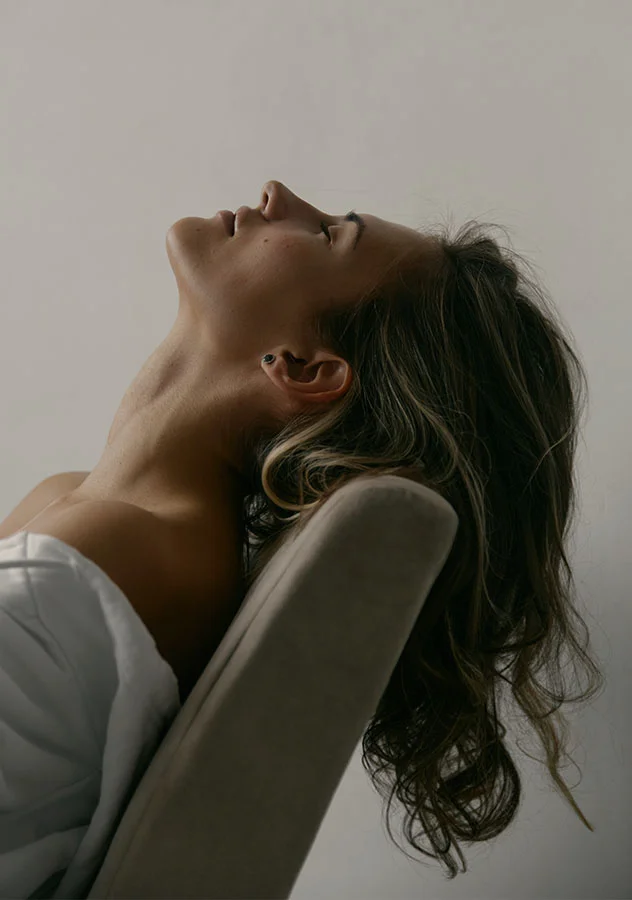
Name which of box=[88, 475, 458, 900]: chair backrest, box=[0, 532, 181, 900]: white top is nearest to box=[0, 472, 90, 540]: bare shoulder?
box=[0, 532, 181, 900]: white top

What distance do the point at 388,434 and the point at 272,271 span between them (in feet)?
0.90

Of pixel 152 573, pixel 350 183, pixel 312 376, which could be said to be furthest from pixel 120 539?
pixel 350 183

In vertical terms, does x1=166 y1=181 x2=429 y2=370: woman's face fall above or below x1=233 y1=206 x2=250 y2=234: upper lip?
below

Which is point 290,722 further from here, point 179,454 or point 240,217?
point 240,217

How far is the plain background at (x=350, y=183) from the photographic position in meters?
1.53

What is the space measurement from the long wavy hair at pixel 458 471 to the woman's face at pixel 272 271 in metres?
0.03

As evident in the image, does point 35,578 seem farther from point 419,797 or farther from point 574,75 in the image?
point 574,75

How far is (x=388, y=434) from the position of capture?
4.04 feet

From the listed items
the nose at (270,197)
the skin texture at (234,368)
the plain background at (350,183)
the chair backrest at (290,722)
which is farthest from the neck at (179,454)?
the plain background at (350,183)

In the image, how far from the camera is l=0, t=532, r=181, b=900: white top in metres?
0.90

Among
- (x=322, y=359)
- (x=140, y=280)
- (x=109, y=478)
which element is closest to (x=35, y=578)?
(x=109, y=478)

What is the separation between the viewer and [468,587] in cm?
113

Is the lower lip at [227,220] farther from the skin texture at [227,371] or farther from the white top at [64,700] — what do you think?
the white top at [64,700]

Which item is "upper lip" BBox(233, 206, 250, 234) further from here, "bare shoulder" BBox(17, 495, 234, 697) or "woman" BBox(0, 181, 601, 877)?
"bare shoulder" BBox(17, 495, 234, 697)
